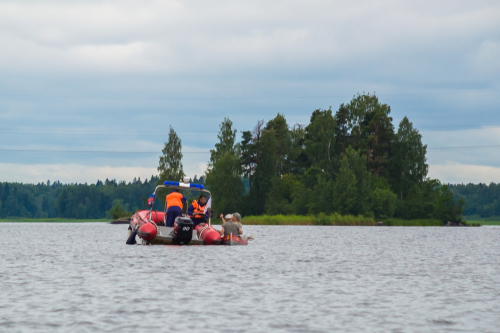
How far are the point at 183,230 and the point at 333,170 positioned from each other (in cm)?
7643

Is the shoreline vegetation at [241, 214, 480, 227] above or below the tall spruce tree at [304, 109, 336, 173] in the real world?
below

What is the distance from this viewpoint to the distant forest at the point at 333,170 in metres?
101

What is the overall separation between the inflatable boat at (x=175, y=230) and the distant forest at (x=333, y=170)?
2559 inches

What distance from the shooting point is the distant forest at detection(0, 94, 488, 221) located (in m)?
101

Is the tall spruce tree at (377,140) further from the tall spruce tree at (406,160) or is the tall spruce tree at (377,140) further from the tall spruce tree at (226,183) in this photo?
the tall spruce tree at (226,183)

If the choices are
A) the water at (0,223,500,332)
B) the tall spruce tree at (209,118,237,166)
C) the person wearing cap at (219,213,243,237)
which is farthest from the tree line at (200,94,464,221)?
the water at (0,223,500,332)

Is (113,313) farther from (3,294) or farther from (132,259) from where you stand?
(132,259)

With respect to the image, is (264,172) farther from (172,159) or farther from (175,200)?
(175,200)

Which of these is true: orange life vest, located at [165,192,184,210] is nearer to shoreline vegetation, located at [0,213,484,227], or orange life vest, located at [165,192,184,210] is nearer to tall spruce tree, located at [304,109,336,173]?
shoreline vegetation, located at [0,213,484,227]

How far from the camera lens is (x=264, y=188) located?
116 metres

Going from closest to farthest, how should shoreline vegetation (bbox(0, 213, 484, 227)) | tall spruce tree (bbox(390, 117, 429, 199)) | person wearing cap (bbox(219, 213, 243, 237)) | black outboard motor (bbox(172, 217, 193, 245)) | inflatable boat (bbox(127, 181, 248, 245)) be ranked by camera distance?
black outboard motor (bbox(172, 217, 193, 245))
inflatable boat (bbox(127, 181, 248, 245))
person wearing cap (bbox(219, 213, 243, 237))
shoreline vegetation (bbox(0, 213, 484, 227))
tall spruce tree (bbox(390, 117, 429, 199))

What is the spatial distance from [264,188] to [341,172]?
20.2 metres

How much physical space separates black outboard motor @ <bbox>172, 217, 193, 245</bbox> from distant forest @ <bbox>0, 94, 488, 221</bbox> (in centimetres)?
6722

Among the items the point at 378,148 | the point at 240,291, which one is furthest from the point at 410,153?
the point at 240,291
